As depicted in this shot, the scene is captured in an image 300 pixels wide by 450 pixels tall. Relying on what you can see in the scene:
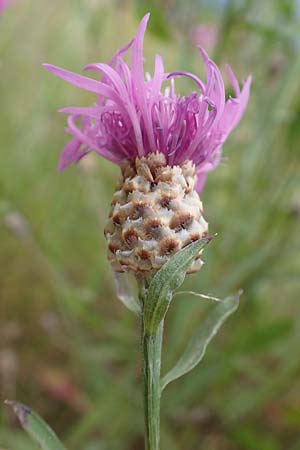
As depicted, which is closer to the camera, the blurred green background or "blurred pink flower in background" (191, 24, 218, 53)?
the blurred green background

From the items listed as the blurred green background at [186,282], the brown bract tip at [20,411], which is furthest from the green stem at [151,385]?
the blurred green background at [186,282]

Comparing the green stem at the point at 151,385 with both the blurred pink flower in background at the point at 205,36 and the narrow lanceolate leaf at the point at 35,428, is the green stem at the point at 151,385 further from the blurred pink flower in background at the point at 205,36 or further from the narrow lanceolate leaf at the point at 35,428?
the blurred pink flower in background at the point at 205,36

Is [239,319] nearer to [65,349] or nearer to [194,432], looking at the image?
[194,432]

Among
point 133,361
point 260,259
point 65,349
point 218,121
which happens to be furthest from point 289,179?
point 218,121

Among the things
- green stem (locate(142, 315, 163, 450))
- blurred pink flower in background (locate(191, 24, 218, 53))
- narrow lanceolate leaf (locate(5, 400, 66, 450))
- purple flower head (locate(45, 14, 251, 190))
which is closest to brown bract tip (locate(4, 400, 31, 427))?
narrow lanceolate leaf (locate(5, 400, 66, 450))

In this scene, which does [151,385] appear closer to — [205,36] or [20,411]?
[20,411]

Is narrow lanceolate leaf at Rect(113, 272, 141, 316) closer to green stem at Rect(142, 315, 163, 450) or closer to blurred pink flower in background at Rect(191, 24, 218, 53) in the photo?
green stem at Rect(142, 315, 163, 450)
